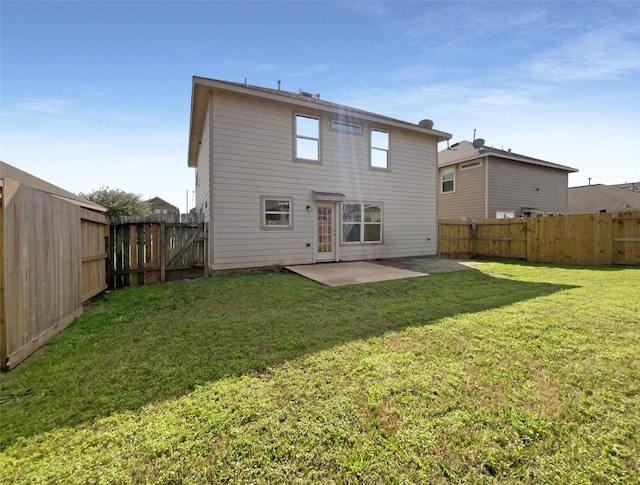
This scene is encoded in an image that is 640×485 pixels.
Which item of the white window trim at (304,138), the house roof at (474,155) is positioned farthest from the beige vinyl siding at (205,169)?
the house roof at (474,155)

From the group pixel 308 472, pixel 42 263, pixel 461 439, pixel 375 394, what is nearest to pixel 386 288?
pixel 375 394

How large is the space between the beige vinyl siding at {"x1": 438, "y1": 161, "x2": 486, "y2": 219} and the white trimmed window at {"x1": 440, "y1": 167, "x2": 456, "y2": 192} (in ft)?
0.57

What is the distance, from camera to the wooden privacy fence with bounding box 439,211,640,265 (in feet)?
30.1

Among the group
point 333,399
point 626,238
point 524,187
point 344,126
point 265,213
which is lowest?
point 333,399

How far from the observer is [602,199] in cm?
2542

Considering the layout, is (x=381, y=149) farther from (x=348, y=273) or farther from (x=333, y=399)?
(x=333, y=399)

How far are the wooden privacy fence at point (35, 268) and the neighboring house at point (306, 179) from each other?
144 inches

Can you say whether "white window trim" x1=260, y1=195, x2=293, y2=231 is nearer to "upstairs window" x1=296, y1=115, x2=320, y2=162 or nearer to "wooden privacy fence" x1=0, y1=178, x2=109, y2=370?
"upstairs window" x1=296, y1=115, x2=320, y2=162

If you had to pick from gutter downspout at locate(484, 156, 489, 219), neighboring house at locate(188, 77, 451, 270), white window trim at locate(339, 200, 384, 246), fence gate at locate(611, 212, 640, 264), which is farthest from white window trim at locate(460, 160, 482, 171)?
white window trim at locate(339, 200, 384, 246)

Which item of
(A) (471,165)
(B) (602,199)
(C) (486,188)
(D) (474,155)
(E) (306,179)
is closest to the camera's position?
(E) (306,179)

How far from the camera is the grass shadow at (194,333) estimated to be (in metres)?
2.27

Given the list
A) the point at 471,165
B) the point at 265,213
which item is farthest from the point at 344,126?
the point at 471,165

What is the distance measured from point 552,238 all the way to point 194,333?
12023 millimetres

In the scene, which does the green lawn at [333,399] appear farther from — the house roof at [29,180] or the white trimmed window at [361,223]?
the white trimmed window at [361,223]
